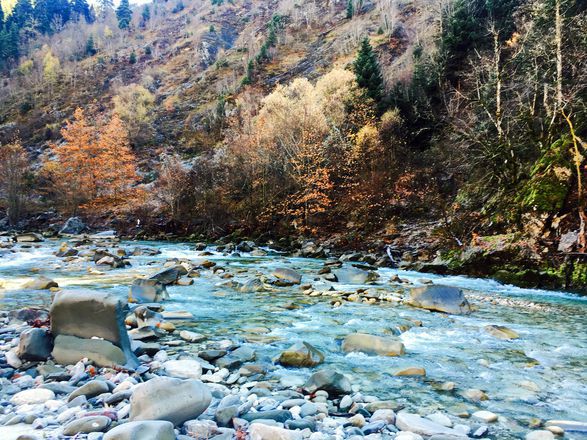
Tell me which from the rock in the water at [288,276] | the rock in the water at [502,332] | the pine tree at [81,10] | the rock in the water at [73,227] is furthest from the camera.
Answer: the pine tree at [81,10]

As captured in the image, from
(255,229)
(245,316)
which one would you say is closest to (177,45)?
(255,229)

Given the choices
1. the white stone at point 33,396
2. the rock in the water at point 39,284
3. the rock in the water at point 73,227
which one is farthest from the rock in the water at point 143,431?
the rock in the water at point 73,227

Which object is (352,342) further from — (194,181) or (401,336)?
(194,181)

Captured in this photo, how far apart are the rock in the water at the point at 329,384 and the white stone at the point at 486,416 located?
1380mm

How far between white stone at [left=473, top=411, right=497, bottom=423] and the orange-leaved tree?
124ft

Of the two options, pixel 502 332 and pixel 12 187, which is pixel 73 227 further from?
pixel 502 332

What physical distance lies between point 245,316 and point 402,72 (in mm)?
35257

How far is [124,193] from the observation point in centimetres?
3844

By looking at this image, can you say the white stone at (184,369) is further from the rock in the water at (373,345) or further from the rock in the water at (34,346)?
the rock in the water at (373,345)

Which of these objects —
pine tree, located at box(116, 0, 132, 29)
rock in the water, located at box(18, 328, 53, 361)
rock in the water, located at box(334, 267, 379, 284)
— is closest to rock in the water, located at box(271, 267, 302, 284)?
rock in the water, located at box(334, 267, 379, 284)

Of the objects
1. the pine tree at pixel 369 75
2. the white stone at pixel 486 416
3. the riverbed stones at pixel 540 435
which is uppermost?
the pine tree at pixel 369 75

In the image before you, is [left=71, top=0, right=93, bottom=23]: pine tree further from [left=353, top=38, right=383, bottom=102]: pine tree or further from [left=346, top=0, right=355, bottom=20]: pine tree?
[left=353, top=38, right=383, bottom=102]: pine tree

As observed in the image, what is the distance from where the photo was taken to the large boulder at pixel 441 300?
8852 mm

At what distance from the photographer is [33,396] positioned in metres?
3.78
